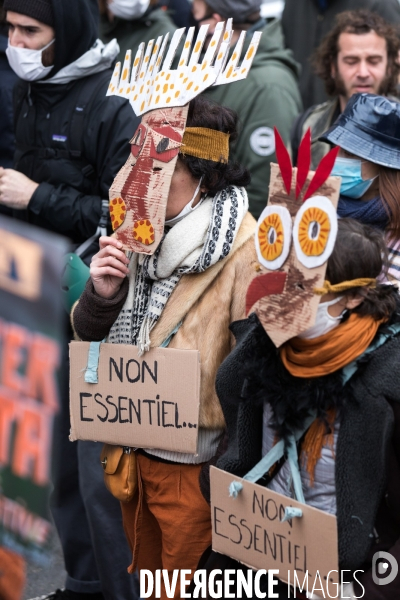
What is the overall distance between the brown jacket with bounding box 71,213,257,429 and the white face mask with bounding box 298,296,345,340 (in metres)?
0.57

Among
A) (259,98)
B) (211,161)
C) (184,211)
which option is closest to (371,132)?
(211,161)

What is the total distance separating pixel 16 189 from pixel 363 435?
198 centimetres

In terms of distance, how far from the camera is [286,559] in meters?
2.12

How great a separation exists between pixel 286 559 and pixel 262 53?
303 centimetres

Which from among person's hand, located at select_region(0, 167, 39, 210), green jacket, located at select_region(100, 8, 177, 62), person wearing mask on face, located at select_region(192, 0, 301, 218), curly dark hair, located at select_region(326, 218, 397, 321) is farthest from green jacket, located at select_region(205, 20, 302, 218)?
curly dark hair, located at select_region(326, 218, 397, 321)

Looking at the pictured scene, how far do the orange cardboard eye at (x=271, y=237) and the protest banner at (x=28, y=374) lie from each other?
0.81 meters

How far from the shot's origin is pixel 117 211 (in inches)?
100

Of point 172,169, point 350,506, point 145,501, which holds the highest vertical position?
point 172,169

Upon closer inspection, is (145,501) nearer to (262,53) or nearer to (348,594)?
(348,594)

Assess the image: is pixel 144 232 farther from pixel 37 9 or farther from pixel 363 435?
pixel 37 9

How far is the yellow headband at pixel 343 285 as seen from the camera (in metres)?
1.95

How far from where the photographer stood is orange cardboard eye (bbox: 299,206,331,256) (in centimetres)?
192

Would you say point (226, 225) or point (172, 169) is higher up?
point (172, 169)

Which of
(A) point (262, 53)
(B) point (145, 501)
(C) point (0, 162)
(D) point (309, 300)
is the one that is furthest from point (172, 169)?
(A) point (262, 53)
